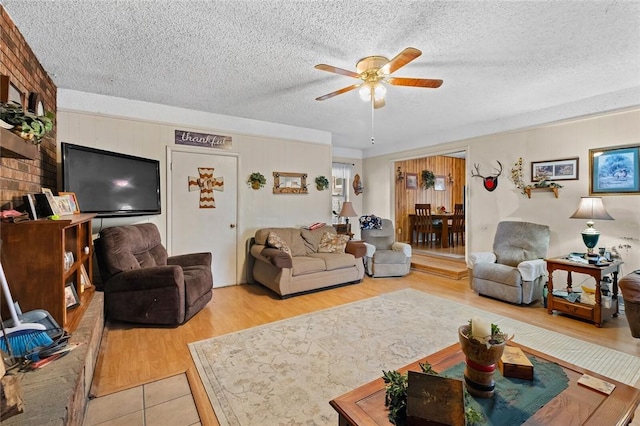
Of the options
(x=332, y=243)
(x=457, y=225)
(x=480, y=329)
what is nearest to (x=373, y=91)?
(x=480, y=329)

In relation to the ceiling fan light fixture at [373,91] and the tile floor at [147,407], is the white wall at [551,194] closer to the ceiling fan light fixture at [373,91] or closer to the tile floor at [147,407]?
the ceiling fan light fixture at [373,91]

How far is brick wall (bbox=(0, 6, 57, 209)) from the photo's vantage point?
1.96m

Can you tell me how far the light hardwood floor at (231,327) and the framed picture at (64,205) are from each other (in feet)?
3.93

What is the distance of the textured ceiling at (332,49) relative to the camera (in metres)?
1.94

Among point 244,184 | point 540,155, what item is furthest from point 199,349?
point 540,155

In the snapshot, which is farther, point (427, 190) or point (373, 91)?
point (427, 190)

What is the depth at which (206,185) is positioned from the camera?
4180 millimetres

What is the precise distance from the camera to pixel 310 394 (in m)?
1.88

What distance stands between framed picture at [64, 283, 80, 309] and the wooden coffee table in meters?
2.19

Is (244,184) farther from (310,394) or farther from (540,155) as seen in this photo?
(540,155)

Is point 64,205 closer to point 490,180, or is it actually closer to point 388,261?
point 388,261

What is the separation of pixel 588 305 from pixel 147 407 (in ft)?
13.2

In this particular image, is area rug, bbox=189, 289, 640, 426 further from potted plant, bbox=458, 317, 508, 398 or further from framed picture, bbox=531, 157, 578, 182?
framed picture, bbox=531, 157, 578, 182

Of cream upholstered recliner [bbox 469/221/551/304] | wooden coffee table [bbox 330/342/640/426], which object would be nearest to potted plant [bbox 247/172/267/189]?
cream upholstered recliner [bbox 469/221/551/304]
